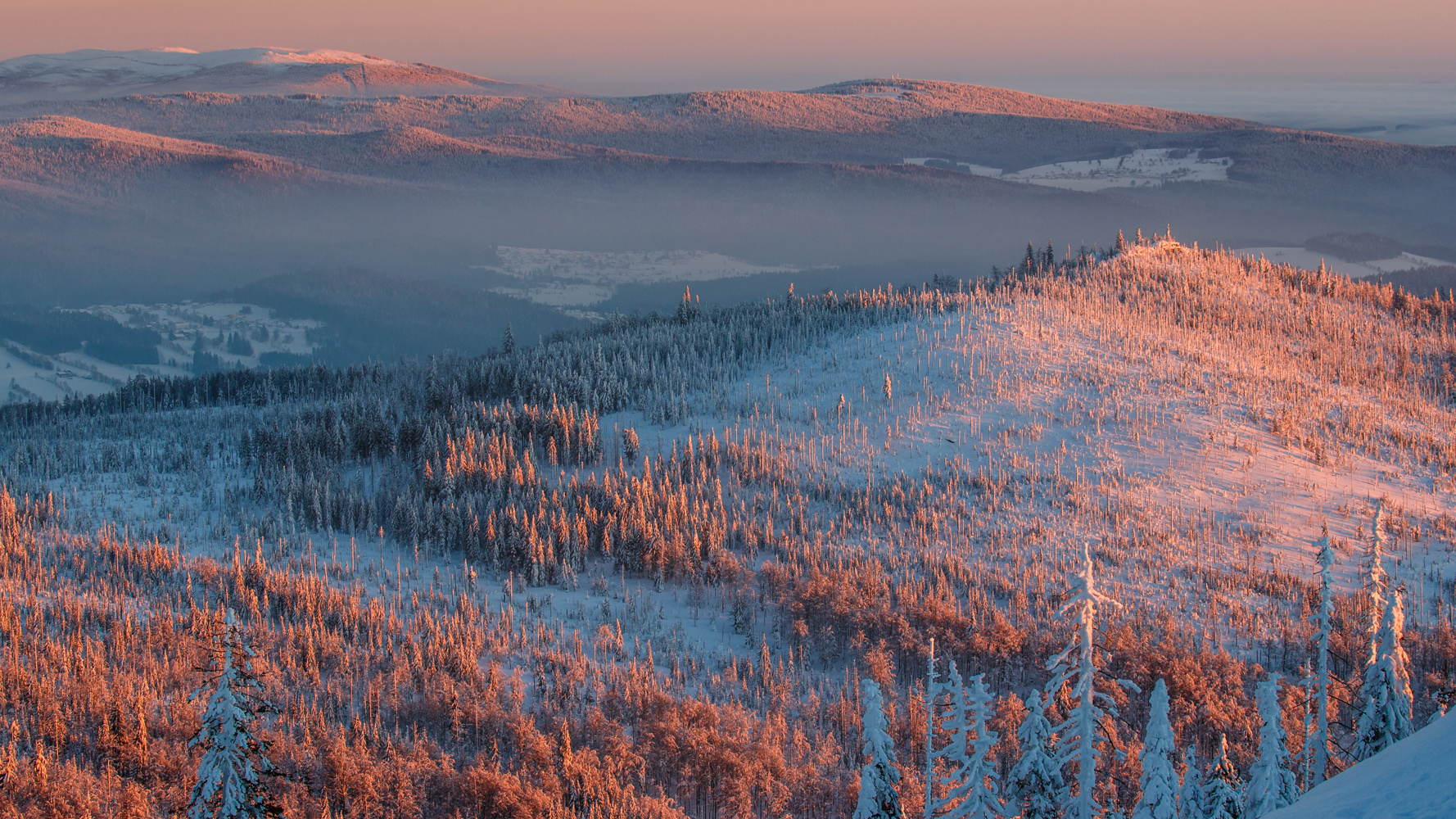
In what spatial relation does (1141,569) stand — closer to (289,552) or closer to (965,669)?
(965,669)

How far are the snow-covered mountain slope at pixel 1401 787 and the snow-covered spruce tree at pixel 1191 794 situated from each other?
3544 cm

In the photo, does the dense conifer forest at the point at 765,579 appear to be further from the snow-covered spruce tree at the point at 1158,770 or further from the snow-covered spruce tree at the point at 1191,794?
the snow-covered spruce tree at the point at 1191,794

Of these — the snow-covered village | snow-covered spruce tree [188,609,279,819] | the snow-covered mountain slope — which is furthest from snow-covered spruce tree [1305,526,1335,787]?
snow-covered spruce tree [188,609,279,819]

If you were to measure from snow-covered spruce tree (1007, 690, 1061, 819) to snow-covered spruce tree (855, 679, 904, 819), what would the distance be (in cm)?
652

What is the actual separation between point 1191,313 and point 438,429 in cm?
11748

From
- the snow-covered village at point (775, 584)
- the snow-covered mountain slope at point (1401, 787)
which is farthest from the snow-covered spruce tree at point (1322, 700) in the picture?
the snow-covered mountain slope at point (1401, 787)

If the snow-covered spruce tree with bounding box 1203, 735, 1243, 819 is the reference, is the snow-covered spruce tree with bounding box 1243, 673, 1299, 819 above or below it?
above

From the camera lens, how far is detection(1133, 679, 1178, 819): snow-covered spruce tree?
4031cm

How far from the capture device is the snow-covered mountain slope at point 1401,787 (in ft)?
44.2

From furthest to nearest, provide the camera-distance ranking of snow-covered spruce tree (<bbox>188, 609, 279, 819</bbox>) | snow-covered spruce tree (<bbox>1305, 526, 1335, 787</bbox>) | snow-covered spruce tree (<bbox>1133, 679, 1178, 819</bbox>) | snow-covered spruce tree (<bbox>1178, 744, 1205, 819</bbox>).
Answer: snow-covered spruce tree (<bbox>1305, 526, 1335, 787</bbox>)
snow-covered spruce tree (<bbox>1178, 744, 1205, 819</bbox>)
snow-covered spruce tree (<bbox>1133, 679, 1178, 819</bbox>)
snow-covered spruce tree (<bbox>188, 609, 279, 819</bbox>)

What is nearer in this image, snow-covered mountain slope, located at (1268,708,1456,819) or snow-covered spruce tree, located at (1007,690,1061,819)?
snow-covered mountain slope, located at (1268,708,1456,819)

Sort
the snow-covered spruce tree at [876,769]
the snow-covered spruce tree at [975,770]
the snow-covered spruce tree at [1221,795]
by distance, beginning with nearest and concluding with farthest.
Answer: the snow-covered spruce tree at [876,769] < the snow-covered spruce tree at [975,770] < the snow-covered spruce tree at [1221,795]

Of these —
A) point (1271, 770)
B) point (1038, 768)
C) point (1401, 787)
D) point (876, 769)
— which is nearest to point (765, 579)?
point (1038, 768)

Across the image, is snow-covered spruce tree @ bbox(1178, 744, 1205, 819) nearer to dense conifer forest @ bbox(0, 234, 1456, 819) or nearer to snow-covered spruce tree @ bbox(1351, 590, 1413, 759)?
dense conifer forest @ bbox(0, 234, 1456, 819)
